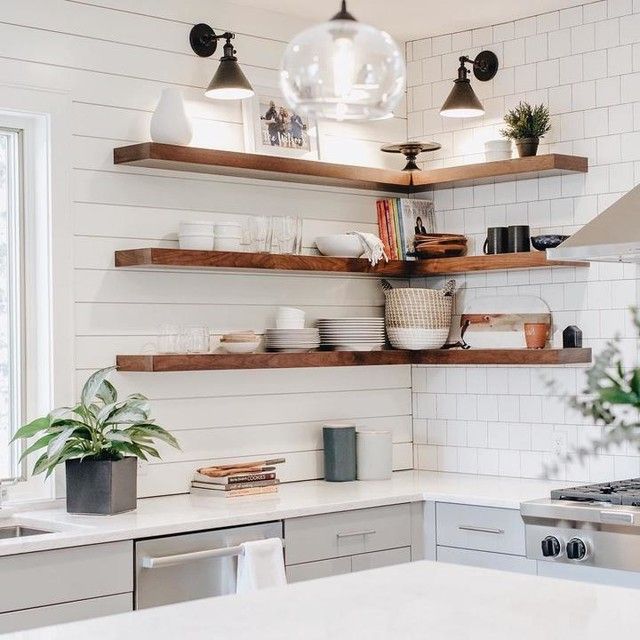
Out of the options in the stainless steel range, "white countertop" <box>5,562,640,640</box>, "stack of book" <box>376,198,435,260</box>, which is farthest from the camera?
"stack of book" <box>376,198,435,260</box>

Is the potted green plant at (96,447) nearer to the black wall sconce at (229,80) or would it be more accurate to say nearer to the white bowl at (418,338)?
the black wall sconce at (229,80)

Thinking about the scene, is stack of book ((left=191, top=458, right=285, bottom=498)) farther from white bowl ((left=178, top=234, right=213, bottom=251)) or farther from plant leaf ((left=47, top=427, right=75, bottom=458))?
white bowl ((left=178, top=234, right=213, bottom=251))

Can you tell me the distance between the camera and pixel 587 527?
405 centimetres

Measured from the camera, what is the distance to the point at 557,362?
4680 millimetres

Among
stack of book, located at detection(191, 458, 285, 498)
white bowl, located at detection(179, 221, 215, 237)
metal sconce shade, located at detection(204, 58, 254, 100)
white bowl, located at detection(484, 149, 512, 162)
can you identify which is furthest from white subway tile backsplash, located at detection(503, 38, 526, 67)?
stack of book, located at detection(191, 458, 285, 498)

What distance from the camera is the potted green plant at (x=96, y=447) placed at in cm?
395

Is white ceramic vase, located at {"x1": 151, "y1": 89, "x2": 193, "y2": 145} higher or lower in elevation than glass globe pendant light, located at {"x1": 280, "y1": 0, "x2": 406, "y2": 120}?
higher

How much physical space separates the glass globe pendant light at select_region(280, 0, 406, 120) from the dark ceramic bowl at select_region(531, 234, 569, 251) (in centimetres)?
308

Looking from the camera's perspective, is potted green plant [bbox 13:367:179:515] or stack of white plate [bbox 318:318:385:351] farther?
stack of white plate [bbox 318:318:385:351]

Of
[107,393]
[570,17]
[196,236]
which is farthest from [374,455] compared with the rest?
[570,17]

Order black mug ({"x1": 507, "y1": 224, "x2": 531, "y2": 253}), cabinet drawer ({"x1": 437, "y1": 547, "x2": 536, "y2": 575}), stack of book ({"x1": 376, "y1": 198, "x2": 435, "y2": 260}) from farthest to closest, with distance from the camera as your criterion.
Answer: stack of book ({"x1": 376, "y1": 198, "x2": 435, "y2": 260}), black mug ({"x1": 507, "y1": 224, "x2": 531, "y2": 253}), cabinet drawer ({"x1": 437, "y1": 547, "x2": 536, "y2": 575})

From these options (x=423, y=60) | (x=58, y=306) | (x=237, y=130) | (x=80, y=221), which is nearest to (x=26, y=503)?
(x=58, y=306)

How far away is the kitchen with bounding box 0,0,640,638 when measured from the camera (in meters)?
4.07

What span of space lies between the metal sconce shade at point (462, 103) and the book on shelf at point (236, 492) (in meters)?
1.73
